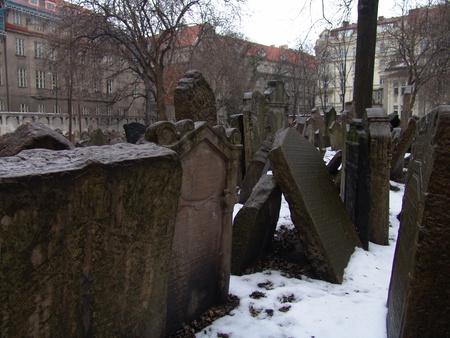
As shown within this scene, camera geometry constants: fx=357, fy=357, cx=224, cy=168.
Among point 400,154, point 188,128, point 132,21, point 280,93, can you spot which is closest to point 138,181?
point 188,128

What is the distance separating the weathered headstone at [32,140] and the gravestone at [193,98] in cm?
214

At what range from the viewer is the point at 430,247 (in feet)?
6.89

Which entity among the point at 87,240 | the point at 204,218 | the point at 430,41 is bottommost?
the point at 204,218

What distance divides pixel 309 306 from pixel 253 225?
40.4 inches

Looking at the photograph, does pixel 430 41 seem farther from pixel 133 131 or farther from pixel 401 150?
pixel 133 131

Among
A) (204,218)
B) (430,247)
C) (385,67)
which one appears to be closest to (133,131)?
(204,218)

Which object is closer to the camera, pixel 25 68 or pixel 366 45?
pixel 366 45

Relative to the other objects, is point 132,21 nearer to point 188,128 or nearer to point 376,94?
point 188,128

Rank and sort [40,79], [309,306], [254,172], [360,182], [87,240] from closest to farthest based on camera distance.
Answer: [87,240] < [309,306] < [360,182] < [254,172] < [40,79]

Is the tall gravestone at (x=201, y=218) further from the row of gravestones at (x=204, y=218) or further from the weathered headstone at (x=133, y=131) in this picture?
the weathered headstone at (x=133, y=131)

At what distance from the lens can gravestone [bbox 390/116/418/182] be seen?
Result: 8.40m

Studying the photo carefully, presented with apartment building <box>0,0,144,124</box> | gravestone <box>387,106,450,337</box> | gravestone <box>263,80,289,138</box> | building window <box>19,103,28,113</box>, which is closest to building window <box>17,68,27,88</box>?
apartment building <box>0,0,144,124</box>

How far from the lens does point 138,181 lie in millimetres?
1921

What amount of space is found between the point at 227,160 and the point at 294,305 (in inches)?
59.0
